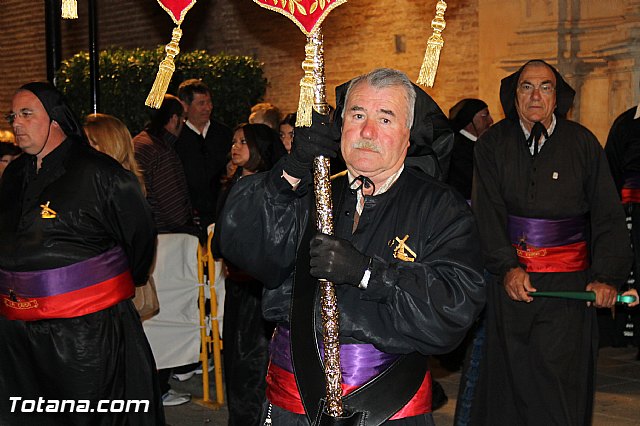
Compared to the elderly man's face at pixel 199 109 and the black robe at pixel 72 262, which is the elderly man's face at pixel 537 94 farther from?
the elderly man's face at pixel 199 109

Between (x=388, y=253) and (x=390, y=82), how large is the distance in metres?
0.60

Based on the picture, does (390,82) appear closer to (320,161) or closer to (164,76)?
(320,161)

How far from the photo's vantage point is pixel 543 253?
258 inches

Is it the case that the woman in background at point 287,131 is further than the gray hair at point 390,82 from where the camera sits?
Yes

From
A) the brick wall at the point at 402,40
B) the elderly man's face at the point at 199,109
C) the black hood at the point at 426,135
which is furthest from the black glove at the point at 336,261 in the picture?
the brick wall at the point at 402,40

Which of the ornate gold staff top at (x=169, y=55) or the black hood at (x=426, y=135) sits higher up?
the ornate gold staff top at (x=169, y=55)

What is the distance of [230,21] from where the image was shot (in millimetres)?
17938

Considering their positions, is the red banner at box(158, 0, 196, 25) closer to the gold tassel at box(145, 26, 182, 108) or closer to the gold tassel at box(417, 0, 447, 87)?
the gold tassel at box(145, 26, 182, 108)

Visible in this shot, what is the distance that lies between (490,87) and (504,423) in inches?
240

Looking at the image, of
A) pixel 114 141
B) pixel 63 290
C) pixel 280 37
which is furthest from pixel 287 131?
pixel 280 37

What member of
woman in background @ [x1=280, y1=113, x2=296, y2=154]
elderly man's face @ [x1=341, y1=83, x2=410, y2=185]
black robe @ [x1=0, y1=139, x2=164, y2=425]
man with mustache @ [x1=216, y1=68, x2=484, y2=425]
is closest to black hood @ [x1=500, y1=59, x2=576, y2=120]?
woman in background @ [x1=280, y1=113, x2=296, y2=154]

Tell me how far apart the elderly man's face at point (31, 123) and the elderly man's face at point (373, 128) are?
2.59m

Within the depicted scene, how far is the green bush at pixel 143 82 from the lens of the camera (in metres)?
13.5

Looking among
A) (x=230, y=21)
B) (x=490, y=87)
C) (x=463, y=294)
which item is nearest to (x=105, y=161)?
(x=463, y=294)
